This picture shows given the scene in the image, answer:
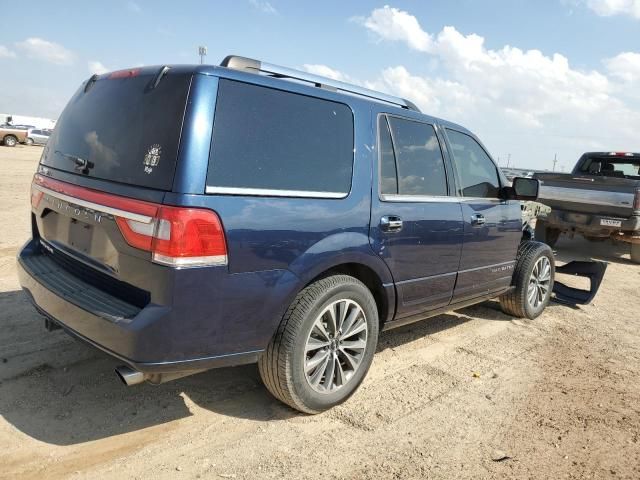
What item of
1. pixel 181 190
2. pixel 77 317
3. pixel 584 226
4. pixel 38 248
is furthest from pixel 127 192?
pixel 584 226

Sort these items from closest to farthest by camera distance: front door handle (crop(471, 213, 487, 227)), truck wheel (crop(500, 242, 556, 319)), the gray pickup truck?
front door handle (crop(471, 213, 487, 227)) → truck wheel (crop(500, 242, 556, 319)) → the gray pickup truck

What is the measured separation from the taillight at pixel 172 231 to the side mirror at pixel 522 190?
320 cm

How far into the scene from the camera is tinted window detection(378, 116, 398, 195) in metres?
3.32

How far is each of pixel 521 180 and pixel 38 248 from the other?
13.1 ft

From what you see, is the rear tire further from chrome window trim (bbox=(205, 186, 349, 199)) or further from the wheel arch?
chrome window trim (bbox=(205, 186, 349, 199))

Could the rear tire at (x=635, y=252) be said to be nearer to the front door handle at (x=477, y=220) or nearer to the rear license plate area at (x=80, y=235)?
the front door handle at (x=477, y=220)

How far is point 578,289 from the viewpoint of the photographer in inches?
245

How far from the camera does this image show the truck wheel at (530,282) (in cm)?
508

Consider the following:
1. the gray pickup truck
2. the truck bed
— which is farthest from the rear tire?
the truck bed

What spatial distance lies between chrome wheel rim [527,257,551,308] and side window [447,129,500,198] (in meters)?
1.23

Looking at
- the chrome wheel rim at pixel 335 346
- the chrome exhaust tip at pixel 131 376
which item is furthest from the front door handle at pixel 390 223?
the chrome exhaust tip at pixel 131 376

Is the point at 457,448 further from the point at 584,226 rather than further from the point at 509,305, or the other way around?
the point at 584,226

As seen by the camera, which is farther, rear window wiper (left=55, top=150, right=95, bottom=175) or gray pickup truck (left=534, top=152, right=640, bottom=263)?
gray pickup truck (left=534, top=152, right=640, bottom=263)

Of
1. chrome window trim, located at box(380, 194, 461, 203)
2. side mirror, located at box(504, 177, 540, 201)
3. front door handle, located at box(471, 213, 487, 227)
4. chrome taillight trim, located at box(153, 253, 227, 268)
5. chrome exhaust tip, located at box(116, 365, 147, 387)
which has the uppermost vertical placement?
side mirror, located at box(504, 177, 540, 201)
